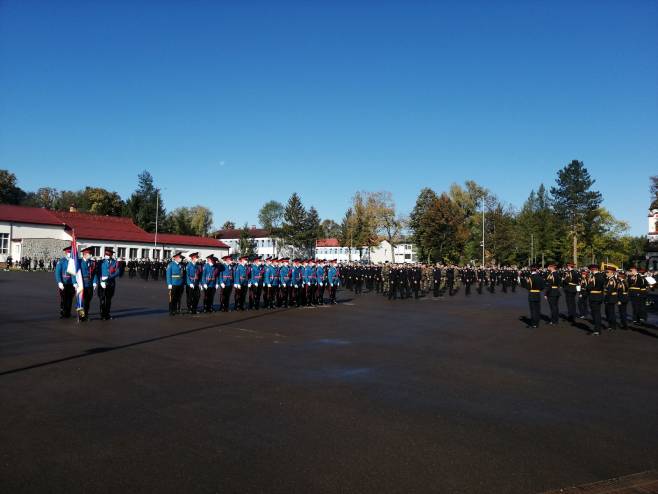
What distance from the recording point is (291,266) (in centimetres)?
2080

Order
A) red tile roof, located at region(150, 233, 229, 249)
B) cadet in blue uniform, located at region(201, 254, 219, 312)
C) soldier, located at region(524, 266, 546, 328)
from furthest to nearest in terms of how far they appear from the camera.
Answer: red tile roof, located at region(150, 233, 229, 249), cadet in blue uniform, located at region(201, 254, 219, 312), soldier, located at region(524, 266, 546, 328)

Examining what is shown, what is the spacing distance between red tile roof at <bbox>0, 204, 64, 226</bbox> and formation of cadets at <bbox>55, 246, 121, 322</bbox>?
5206 cm

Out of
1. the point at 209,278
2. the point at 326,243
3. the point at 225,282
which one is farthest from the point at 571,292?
the point at 326,243

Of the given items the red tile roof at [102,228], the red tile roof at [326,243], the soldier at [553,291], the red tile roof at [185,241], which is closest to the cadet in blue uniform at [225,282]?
the soldier at [553,291]

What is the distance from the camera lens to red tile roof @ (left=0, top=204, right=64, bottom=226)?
196ft

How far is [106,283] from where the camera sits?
583 inches

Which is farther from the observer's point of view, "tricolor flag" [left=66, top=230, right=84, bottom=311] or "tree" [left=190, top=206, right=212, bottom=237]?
"tree" [left=190, top=206, right=212, bottom=237]

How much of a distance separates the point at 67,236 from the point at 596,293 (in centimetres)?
6275

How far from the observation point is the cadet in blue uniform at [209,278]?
17016 mm

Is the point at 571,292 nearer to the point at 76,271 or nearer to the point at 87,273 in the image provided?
the point at 87,273

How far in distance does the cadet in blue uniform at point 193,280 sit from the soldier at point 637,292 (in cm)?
1354

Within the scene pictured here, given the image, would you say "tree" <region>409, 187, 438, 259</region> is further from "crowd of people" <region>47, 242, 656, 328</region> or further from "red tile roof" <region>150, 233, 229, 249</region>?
"crowd of people" <region>47, 242, 656, 328</region>

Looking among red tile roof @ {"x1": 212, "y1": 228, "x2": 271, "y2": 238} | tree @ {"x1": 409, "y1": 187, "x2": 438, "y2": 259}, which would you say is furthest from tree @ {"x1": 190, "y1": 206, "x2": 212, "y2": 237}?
tree @ {"x1": 409, "y1": 187, "x2": 438, "y2": 259}

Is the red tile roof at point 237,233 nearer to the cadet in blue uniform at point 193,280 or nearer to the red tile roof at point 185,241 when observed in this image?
the red tile roof at point 185,241
